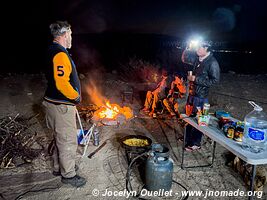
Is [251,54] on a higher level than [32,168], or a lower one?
higher

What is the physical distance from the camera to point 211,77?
17.6 feet

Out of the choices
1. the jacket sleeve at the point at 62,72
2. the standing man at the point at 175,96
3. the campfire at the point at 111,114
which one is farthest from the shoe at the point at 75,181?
the standing man at the point at 175,96

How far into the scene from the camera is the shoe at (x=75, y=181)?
446cm

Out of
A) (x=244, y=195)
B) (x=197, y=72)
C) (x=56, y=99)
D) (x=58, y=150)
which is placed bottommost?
(x=244, y=195)

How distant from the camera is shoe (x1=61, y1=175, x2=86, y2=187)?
14.6 ft

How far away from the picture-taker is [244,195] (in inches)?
170

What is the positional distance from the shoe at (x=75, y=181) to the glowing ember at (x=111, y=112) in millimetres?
3107

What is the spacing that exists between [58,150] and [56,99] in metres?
0.93

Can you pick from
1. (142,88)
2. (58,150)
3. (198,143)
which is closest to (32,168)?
(58,150)

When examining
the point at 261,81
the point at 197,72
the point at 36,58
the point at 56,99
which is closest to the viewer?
the point at 56,99

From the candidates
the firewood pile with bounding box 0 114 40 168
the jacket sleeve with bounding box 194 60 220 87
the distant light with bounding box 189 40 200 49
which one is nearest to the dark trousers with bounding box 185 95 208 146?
the jacket sleeve with bounding box 194 60 220 87

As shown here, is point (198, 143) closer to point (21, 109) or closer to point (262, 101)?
point (262, 101)

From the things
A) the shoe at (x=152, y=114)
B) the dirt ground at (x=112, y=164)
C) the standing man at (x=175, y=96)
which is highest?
the standing man at (x=175, y=96)

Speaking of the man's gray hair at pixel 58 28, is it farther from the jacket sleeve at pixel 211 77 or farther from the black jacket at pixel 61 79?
the jacket sleeve at pixel 211 77
